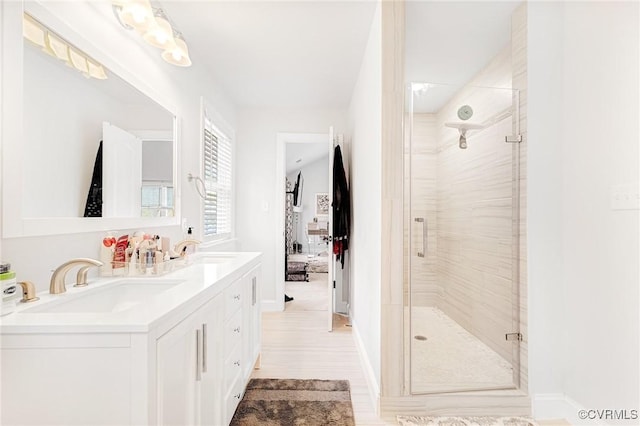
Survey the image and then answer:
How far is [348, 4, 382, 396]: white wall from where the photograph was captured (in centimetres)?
191

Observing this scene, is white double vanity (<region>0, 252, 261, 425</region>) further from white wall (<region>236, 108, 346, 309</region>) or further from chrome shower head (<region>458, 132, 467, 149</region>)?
white wall (<region>236, 108, 346, 309</region>)

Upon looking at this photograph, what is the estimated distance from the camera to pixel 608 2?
1.54 m

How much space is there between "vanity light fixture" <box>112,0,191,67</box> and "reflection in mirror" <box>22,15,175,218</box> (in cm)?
29

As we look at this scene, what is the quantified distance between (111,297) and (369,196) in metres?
1.58

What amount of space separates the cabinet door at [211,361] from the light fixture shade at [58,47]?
1092 millimetres

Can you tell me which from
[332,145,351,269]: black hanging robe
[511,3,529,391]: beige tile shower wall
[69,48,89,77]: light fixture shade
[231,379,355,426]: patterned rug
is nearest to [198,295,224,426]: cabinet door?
[231,379,355,426]: patterned rug

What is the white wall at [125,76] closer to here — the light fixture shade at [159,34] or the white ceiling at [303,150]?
the light fixture shade at [159,34]

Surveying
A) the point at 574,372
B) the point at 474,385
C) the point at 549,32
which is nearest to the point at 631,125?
the point at 549,32

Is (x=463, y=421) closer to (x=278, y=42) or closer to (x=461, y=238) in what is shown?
(x=461, y=238)

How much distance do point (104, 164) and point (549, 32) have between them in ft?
7.94

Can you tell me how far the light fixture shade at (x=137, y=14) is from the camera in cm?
154

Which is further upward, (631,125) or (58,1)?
(58,1)

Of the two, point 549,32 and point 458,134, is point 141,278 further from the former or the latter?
point 549,32

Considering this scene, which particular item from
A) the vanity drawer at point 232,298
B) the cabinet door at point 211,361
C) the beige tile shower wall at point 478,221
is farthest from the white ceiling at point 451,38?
the cabinet door at point 211,361
